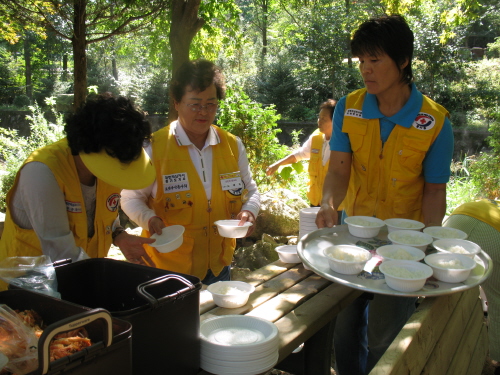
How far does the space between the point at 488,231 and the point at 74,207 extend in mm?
2099

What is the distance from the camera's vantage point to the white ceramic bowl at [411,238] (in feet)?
6.72

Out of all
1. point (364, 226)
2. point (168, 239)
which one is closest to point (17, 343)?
point (168, 239)

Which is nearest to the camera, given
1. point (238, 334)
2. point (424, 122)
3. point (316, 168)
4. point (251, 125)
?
point (238, 334)

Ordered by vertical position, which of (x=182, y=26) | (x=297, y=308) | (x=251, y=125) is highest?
(x=182, y=26)

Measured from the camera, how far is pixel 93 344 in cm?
92

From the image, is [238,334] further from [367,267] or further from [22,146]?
[22,146]

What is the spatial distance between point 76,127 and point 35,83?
26933mm

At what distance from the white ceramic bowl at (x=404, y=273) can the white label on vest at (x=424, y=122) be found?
2.75 ft

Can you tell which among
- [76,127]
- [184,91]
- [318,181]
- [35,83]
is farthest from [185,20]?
[35,83]

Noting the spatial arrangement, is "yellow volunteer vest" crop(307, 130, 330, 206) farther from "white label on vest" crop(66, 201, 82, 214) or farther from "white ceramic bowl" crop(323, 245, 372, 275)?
"white label on vest" crop(66, 201, 82, 214)

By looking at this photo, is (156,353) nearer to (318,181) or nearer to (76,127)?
(76,127)

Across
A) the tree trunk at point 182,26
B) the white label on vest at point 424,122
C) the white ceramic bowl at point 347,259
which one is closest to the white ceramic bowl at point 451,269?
the white ceramic bowl at point 347,259

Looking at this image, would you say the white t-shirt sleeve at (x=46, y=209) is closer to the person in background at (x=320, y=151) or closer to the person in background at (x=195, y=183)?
the person in background at (x=195, y=183)

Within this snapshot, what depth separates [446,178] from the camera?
2.37 metres
